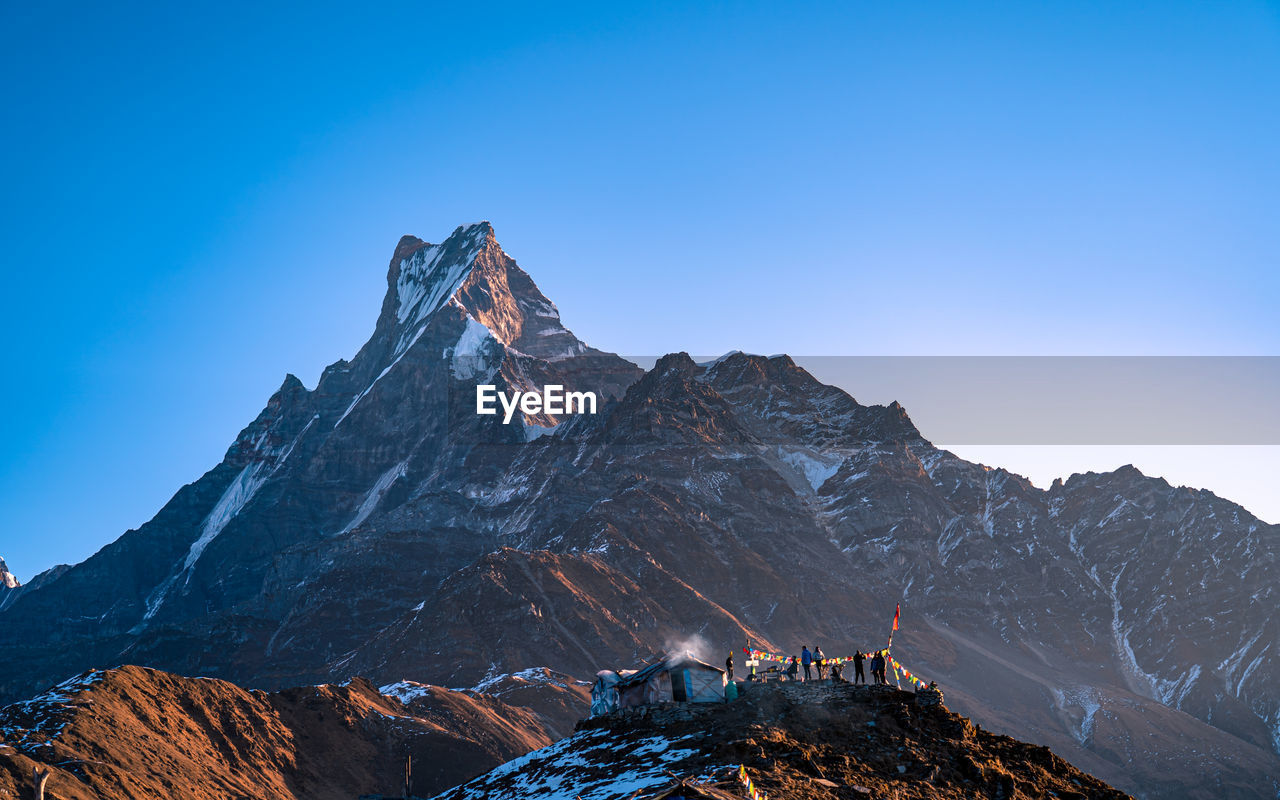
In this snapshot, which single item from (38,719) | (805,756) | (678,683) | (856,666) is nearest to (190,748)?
(38,719)

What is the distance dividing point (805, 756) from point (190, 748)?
119738 millimetres

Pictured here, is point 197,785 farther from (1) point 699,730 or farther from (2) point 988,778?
(2) point 988,778

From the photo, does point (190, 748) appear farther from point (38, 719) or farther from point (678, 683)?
point (678, 683)

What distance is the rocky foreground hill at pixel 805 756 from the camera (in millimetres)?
67750

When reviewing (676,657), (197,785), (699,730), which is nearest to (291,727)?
(197,785)

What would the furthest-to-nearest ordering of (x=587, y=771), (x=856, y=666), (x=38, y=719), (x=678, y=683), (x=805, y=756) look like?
(x=38, y=719) < (x=678, y=683) < (x=856, y=666) < (x=587, y=771) < (x=805, y=756)

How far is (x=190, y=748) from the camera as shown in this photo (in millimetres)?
166000

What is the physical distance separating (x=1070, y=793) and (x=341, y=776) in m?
135

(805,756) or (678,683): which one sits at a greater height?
(678,683)

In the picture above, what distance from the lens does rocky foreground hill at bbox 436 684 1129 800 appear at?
67.8 metres

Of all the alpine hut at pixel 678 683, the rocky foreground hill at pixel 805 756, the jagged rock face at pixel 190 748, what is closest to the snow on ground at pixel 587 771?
the rocky foreground hill at pixel 805 756

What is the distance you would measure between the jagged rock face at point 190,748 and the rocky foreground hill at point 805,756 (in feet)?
192

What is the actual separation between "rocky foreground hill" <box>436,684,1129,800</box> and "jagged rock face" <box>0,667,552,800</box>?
2304 inches

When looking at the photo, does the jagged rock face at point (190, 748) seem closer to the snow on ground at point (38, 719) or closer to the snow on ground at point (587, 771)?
the snow on ground at point (38, 719)
